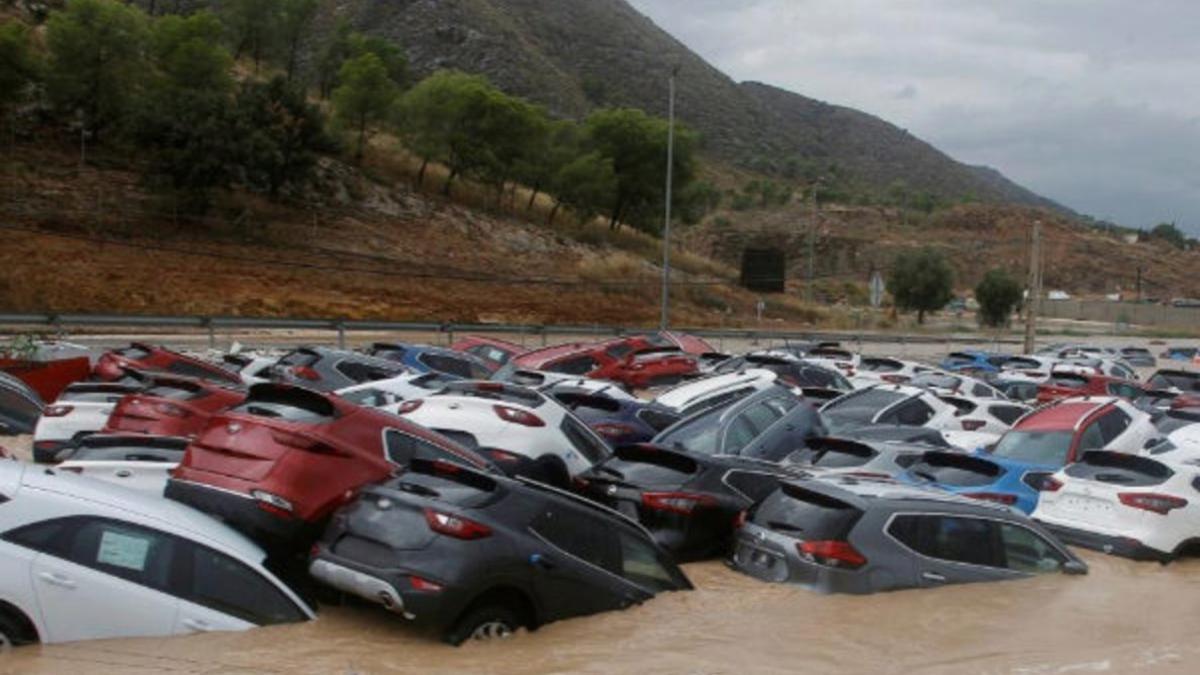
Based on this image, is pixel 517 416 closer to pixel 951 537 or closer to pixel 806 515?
pixel 806 515

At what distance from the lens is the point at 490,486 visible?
8289 mm

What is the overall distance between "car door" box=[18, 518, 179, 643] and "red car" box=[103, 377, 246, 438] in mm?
5555

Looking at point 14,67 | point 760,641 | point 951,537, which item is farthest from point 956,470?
point 14,67

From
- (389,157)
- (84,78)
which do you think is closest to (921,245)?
(389,157)

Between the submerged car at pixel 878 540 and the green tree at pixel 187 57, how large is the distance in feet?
178

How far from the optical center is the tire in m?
7.61

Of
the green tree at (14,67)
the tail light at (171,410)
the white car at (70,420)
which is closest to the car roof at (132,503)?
the tail light at (171,410)

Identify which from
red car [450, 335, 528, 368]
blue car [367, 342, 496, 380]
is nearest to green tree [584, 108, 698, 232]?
red car [450, 335, 528, 368]

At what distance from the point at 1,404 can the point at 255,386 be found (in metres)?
7.53

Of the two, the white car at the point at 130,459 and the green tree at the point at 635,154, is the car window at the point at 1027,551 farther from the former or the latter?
the green tree at the point at 635,154

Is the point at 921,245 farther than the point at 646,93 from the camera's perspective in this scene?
No

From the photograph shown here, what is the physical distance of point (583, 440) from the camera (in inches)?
511

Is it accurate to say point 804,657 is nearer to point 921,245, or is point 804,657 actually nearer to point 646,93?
point 921,245

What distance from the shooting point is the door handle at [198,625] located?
7.14 m
